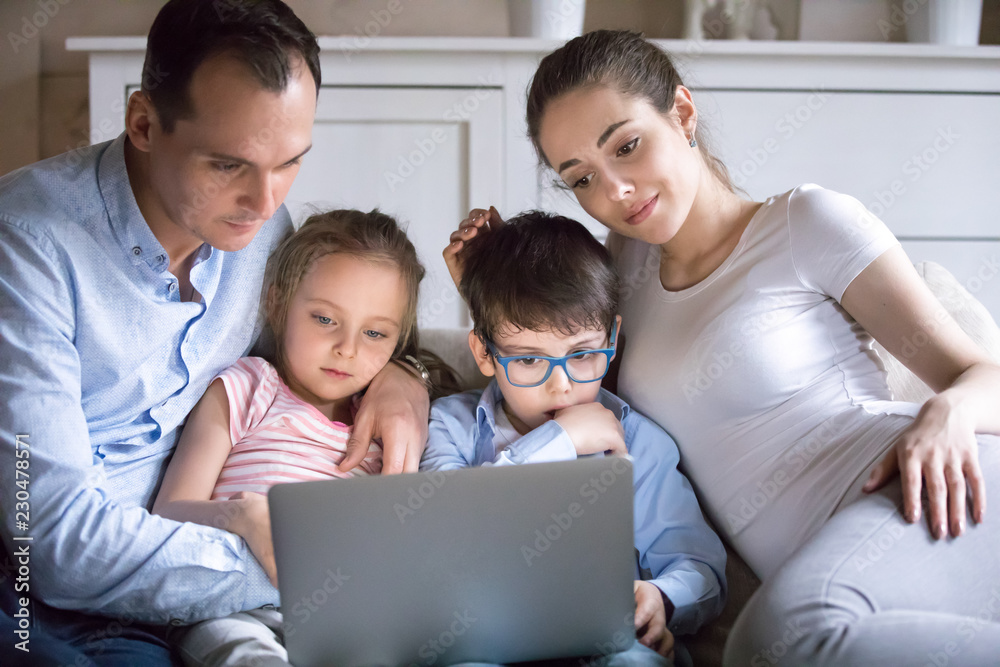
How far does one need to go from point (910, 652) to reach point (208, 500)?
89 centimetres

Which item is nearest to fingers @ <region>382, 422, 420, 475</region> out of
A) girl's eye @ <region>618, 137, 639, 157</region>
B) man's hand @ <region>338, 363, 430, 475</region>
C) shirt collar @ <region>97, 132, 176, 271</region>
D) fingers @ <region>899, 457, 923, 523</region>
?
man's hand @ <region>338, 363, 430, 475</region>

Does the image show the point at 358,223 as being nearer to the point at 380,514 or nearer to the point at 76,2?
the point at 380,514

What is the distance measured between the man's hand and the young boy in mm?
45

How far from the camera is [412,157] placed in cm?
214

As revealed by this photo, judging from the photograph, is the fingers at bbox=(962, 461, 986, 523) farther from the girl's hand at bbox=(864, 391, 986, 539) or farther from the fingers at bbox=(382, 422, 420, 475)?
the fingers at bbox=(382, 422, 420, 475)

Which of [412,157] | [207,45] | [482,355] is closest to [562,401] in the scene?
[482,355]

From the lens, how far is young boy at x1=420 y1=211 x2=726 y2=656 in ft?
3.63

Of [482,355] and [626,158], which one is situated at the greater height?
[626,158]

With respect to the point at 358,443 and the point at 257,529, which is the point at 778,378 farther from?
the point at 257,529

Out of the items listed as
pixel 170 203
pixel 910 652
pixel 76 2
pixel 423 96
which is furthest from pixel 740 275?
pixel 76 2

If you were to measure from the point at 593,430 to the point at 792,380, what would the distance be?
302 millimetres

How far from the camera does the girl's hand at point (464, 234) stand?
4.35 ft

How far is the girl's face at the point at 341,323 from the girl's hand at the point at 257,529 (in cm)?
27

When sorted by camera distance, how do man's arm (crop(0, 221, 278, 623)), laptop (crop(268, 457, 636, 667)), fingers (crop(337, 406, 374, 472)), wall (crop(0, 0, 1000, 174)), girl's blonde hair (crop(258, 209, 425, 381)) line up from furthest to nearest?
wall (crop(0, 0, 1000, 174)), girl's blonde hair (crop(258, 209, 425, 381)), fingers (crop(337, 406, 374, 472)), man's arm (crop(0, 221, 278, 623)), laptop (crop(268, 457, 636, 667))
